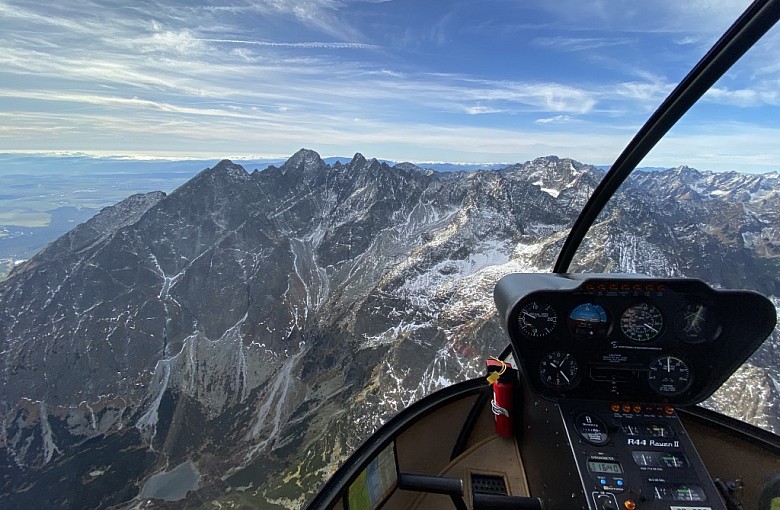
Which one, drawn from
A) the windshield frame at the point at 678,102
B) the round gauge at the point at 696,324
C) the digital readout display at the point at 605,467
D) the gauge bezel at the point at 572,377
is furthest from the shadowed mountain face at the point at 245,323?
the digital readout display at the point at 605,467

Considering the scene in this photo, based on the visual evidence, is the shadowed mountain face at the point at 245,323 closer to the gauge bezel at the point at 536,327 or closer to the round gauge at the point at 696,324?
the round gauge at the point at 696,324

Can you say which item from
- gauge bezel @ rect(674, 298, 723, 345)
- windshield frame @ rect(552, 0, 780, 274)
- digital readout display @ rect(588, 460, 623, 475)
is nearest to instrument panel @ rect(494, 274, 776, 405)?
gauge bezel @ rect(674, 298, 723, 345)

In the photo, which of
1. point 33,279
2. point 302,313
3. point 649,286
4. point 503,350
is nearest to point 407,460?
point 503,350

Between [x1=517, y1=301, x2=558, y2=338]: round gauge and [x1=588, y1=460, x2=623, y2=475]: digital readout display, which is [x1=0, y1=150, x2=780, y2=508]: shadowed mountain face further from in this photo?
[x1=588, y1=460, x2=623, y2=475]: digital readout display

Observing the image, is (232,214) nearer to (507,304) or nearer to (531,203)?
→ (531,203)

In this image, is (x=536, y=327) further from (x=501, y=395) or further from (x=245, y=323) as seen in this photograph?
(x=245, y=323)

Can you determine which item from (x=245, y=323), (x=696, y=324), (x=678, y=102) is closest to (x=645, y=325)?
(x=696, y=324)
